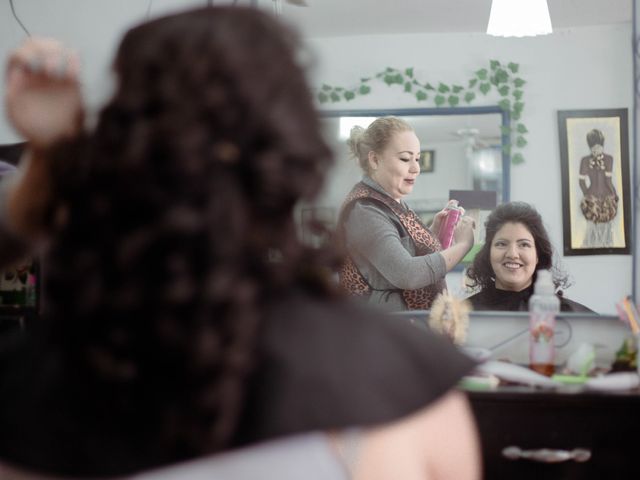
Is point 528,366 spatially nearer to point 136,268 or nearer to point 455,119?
point 455,119

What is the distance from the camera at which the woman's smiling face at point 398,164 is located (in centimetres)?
167

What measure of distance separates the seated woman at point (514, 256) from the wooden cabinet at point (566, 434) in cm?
32

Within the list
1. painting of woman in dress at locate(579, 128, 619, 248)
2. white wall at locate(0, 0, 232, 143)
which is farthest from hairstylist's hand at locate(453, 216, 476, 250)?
white wall at locate(0, 0, 232, 143)

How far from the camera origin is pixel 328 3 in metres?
1.76

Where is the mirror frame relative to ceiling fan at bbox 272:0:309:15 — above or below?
below

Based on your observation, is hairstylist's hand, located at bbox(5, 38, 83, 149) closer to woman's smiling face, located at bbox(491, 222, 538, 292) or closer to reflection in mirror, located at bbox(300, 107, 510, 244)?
reflection in mirror, located at bbox(300, 107, 510, 244)

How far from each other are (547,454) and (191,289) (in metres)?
0.98

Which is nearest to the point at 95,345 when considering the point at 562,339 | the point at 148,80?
the point at 148,80

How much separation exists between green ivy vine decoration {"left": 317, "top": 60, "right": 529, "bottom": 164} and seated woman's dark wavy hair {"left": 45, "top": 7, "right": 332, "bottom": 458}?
1.12 meters

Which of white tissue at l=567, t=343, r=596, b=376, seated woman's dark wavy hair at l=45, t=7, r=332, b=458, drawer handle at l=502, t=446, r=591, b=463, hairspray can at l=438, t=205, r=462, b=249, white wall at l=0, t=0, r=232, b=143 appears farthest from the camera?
white wall at l=0, t=0, r=232, b=143

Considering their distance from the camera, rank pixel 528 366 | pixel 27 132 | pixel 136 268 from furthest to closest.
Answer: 1. pixel 528 366
2. pixel 27 132
3. pixel 136 268

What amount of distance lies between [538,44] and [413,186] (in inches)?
15.4

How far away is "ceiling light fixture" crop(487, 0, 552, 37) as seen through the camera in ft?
5.51

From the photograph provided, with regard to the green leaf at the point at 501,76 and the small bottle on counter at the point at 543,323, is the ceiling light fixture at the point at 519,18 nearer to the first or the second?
the green leaf at the point at 501,76
